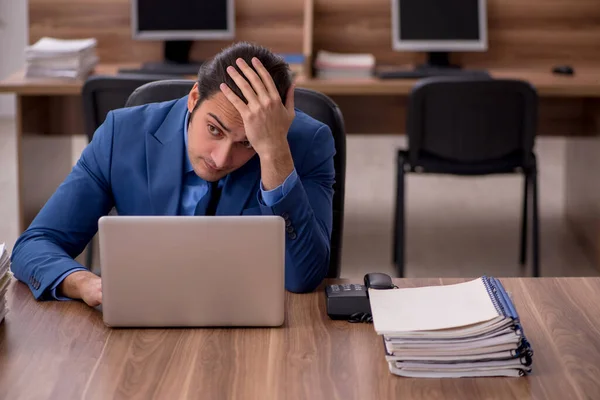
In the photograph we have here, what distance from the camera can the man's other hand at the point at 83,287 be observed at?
1584 millimetres

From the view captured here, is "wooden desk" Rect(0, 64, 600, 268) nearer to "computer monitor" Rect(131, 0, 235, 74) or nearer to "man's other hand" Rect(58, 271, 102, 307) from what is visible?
"computer monitor" Rect(131, 0, 235, 74)

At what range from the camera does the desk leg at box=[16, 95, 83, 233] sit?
360 centimetres

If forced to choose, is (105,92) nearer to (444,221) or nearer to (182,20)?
(182,20)

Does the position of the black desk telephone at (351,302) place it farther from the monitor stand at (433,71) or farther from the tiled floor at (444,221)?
the monitor stand at (433,71)

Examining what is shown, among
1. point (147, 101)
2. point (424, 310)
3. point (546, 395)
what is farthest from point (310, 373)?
point (147, 101)

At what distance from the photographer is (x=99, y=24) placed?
4113 millimetres

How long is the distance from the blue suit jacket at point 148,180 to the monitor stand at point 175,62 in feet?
6.34

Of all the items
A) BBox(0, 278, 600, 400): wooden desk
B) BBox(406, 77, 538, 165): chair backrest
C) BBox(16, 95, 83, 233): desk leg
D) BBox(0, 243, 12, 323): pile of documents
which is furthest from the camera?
BBox(16, 95, 83, 233): desk leg

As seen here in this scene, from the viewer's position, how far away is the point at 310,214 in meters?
1.75

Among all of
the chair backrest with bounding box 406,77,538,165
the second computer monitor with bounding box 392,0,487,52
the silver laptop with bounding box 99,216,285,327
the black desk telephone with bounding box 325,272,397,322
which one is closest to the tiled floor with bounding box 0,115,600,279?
the chair backrest with bounding box 406,77,538,165

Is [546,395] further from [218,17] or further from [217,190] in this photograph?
[218,17]

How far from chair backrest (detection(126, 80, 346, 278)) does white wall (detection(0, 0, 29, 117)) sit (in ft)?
13.6

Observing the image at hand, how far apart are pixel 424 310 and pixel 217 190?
22.5 inches

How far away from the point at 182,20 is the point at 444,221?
58.7 inches
